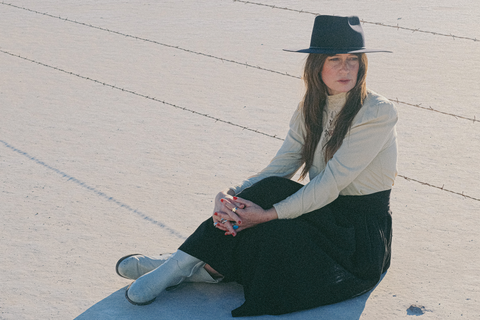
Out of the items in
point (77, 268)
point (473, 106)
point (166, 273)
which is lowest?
point (77, 268)

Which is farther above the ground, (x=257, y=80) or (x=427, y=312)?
(x=257, y=80)

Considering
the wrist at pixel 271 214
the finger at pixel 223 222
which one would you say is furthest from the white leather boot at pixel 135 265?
the wrist at pixel 271 214

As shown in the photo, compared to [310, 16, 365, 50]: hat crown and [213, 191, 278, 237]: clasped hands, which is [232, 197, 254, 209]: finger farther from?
[310, 16, 365, 50]: hat crown

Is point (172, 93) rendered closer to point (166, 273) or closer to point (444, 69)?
point (444, 69)

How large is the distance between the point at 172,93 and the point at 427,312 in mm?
3587

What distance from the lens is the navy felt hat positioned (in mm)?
2729

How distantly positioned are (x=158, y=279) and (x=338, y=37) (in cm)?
128

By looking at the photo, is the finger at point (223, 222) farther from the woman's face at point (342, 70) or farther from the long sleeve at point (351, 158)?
the woman's face at point (342, 70)

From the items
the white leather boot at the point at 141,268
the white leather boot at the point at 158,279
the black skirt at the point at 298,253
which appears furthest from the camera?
the white leather boot at the point at 141,268

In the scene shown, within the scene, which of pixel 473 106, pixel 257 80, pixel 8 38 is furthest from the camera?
pixel 8 38

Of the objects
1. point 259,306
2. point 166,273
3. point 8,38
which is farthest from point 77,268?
point 8,38

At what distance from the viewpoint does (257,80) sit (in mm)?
6184

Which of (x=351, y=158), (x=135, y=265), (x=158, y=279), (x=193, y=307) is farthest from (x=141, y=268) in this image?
(x=351, y=158)

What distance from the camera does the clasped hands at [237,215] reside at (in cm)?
264
